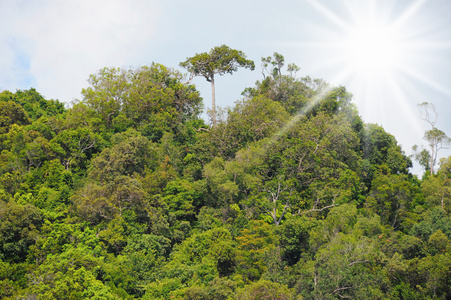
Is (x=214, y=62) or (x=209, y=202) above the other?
(x=214, y=62)

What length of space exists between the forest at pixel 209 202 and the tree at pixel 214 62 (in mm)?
300

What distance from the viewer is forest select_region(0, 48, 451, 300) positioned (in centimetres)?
1817

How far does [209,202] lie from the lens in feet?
82.2

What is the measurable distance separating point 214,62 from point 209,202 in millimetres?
14688

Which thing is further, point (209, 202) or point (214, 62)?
point (214, 62)

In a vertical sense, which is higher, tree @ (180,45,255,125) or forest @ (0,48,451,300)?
tree @ (180,45,255,125)

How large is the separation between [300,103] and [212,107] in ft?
23.6

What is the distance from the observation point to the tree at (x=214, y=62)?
35.3m

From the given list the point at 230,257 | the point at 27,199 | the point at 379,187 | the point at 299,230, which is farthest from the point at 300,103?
the point at 27,199

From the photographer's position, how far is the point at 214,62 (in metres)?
35.6

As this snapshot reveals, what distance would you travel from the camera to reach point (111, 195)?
2169 cm

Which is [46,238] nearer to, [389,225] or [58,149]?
[58,149]

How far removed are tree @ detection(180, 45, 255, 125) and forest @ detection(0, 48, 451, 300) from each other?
0.30 m

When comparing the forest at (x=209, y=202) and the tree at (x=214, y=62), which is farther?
the tree at (x=214, y=62)
